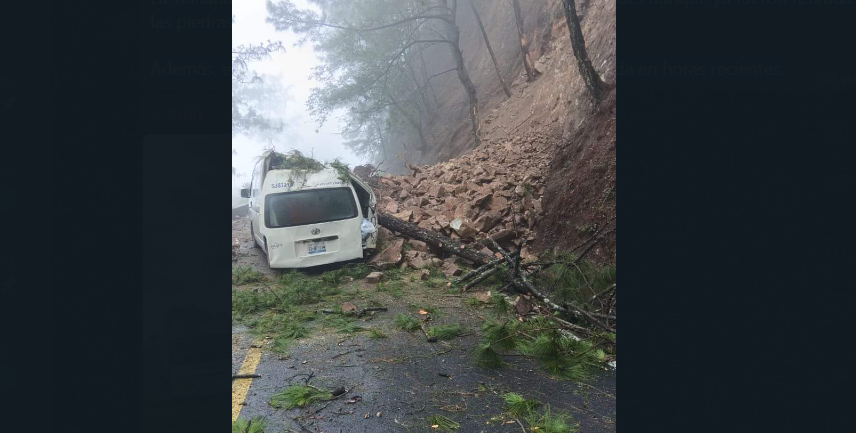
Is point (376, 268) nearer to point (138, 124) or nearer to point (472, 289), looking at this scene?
point (472, 289)

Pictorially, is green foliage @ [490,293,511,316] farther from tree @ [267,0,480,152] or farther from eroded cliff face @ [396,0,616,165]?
tree @ [267,0,480,152]

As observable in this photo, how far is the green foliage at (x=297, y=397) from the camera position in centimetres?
347

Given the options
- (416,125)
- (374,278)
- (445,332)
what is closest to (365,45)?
(416,125)

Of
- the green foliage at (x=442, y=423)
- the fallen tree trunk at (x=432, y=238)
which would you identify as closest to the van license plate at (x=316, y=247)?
the fallen tree trunk at (x=432, y=238)

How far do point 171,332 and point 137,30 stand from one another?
86 cm

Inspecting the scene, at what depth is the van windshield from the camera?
29.4ft

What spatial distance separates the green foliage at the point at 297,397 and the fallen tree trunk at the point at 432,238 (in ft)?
17.1

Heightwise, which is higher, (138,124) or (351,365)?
(138,124)

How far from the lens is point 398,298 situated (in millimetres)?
7340

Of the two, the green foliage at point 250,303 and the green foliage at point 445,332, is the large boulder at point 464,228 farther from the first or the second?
the green foliage at point 445,332

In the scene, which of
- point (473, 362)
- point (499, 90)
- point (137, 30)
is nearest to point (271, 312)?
point (473, 362)

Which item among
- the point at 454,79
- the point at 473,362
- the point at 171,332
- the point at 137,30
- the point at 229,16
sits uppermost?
the point at 454,79

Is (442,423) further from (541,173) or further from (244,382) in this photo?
(541,173)

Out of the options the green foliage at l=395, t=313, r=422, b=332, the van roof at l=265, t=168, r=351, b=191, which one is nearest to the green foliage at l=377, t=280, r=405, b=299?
the green foliage at l=395, t=313, r=422, b=332
